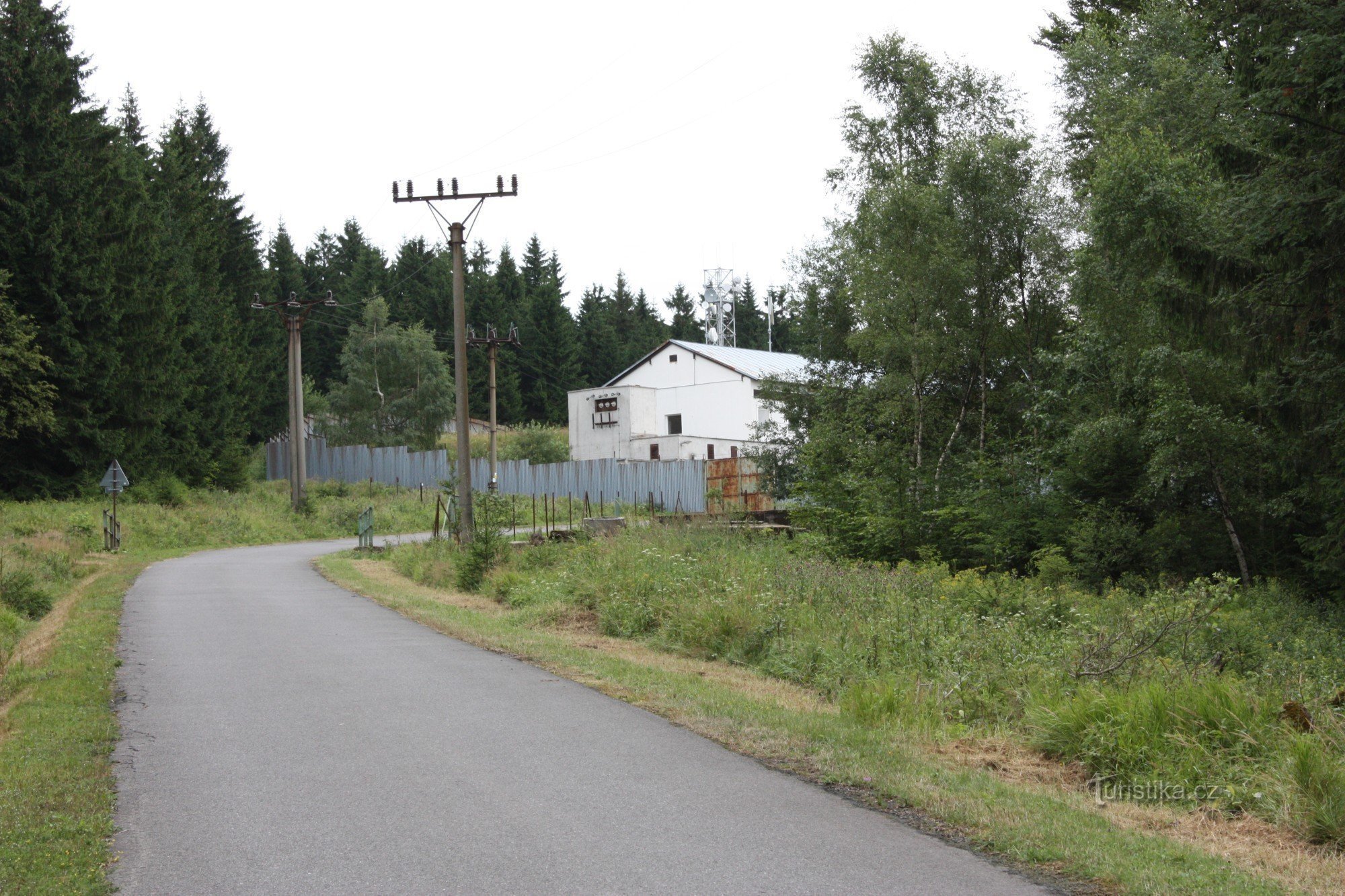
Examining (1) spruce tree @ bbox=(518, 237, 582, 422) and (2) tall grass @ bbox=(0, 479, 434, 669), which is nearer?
(2) tall grass @ bbox=(0, 479, 434, 669)

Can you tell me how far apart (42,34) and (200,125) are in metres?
25.9

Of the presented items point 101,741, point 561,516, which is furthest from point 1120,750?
point 561,516

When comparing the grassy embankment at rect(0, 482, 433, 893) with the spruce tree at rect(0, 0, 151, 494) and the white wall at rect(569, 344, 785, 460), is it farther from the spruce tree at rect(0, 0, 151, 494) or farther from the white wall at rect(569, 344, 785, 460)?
the white wall at rect(569, 344, 785, 460)

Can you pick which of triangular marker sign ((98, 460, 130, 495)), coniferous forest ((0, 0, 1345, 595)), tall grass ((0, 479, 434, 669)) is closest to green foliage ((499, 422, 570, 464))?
tall grass ((0, 479, 434, 669))

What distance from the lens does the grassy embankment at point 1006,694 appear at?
574 centimetres

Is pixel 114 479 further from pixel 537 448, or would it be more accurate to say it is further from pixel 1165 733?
pixel 537 448

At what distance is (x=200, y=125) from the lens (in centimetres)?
6719

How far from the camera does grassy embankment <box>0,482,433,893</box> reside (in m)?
5.54

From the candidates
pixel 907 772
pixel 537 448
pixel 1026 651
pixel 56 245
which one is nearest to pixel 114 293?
pixel 56 245

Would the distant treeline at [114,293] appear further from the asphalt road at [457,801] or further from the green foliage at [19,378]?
the asphalt road at [457,801]

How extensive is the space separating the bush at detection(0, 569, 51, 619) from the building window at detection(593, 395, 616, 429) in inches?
1673

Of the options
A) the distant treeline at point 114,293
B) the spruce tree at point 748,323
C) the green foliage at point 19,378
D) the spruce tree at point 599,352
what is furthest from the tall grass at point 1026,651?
the spruce tree at point 748,323

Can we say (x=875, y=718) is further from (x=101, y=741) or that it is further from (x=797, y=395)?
(x=797, y=395)

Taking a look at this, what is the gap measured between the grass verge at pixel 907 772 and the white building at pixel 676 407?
45.0m
